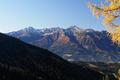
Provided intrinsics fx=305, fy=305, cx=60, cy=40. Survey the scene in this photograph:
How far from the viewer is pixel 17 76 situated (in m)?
35.5

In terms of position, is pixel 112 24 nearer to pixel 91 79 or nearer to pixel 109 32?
pixel 109 32

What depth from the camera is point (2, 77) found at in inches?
1241

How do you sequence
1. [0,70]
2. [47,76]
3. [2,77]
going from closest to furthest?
[2,77] < [0,70] < [47,76]

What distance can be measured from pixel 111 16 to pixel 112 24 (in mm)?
670

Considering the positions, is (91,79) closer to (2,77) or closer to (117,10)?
(2,77)

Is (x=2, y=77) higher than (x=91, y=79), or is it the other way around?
(x=2, y=77)

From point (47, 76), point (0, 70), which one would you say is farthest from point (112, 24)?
point (47, 76)

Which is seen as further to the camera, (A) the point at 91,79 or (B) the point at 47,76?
(A) the point at 91,79

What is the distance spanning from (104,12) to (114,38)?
1.34 metres

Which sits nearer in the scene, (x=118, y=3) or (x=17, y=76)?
(x=118, y=3)

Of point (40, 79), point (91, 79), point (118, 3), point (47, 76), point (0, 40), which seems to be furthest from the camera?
point (0, 40)

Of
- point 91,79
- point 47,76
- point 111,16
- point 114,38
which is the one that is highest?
point 111,16

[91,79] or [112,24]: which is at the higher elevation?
[112,24]

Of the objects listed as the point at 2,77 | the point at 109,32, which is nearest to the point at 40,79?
the point at 2,77
